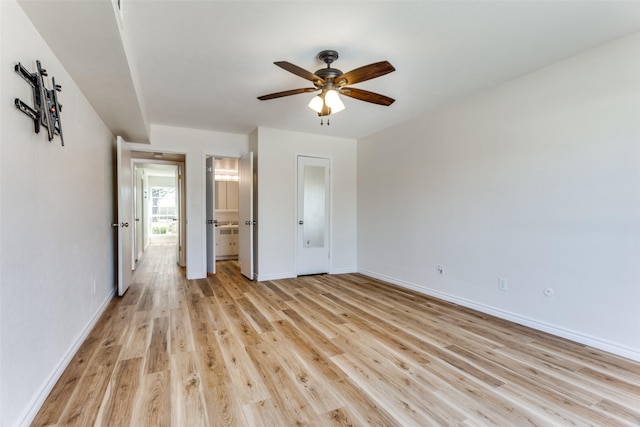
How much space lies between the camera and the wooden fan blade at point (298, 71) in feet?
6.63

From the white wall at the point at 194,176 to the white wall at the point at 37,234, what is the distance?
1.79m

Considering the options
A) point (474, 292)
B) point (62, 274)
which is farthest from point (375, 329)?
point (62, 274)

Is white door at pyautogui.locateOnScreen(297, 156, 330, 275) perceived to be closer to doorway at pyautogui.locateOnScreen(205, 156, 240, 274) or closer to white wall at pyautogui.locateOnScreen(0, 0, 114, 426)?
doorway at pyautogui.locateOnScreen(205, 156, 240, 274)

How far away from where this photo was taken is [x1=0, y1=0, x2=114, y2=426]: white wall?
1.37 metres

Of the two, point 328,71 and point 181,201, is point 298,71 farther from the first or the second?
point 181,201

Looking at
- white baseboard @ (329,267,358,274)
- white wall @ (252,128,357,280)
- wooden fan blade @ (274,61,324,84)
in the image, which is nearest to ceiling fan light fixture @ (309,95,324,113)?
wooden fan blade @ (274,61,324,84)

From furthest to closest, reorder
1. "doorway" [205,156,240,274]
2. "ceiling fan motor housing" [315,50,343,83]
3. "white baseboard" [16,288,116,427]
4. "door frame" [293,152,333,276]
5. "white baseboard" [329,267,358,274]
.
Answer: "doorway" [205,156,240,274] → "white baseboard" [329,267,358,274] → "door frame" [293,152,333,276] → "ceiling fan motor housing" [315,50,343,83] → "white baseboard" [16,288,116,427]

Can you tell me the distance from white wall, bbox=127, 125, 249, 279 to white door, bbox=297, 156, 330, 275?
5.06 ft

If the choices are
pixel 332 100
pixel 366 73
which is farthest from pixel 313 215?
pixel 366 73

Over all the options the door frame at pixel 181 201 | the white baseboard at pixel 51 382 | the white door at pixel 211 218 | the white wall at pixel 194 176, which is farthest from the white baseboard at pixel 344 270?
the white baseboard at pixel 51 382

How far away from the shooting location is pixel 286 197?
4844mm

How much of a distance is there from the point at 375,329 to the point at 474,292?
1.35 meters

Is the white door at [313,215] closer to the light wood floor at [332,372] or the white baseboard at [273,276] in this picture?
the white baseboard at [273,276]

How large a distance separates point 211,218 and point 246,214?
70cm
